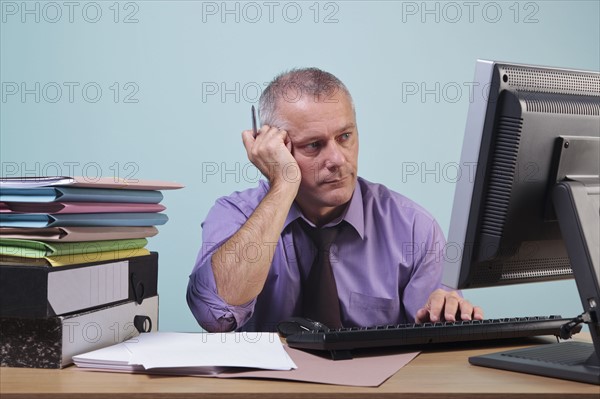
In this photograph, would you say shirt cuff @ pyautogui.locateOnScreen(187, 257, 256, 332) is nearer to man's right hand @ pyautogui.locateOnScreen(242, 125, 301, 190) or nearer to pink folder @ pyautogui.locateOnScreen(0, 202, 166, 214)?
man's right hand @ pyautogui.locateOnScreen(242, 125, 301, 190)

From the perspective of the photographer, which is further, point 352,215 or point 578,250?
point 352,215

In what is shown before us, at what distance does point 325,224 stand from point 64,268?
104cm

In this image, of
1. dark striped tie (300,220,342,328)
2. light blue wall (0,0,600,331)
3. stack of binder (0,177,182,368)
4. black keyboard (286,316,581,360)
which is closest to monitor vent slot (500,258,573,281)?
black keyboard (286,316,581,360)

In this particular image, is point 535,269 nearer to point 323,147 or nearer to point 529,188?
point 529,188

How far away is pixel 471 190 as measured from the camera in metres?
1.07

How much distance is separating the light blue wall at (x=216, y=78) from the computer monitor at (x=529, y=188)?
1.95 metres

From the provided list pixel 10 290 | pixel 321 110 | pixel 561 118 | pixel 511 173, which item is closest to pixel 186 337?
pixel 10 290

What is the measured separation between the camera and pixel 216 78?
9.98 feet

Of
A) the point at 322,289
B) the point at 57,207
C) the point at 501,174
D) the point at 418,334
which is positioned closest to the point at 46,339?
the point at 57,207

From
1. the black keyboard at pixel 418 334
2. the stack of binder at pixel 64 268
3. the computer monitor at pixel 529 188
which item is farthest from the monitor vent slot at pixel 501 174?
the stack of binder at pixel 64 268

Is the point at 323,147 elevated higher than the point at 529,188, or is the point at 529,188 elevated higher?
the point at 323,147

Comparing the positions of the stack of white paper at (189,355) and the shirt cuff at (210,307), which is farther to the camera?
the shirt cuff at (210,307)

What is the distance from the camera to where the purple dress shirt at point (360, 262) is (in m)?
1.91

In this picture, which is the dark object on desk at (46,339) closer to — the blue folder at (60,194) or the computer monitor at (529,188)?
the blue folder at (60,194)
